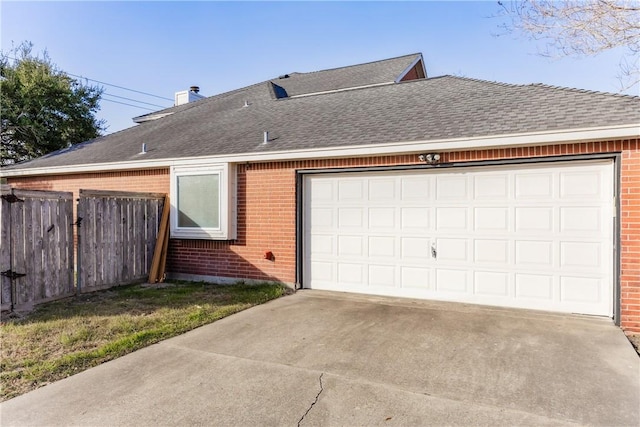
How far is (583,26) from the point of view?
22.9 feet

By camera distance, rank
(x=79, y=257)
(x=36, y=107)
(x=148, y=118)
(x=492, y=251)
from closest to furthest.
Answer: (x=492, y=251) → (x=79, y=257) → (x=148, y=118) → (x=36, y=107)

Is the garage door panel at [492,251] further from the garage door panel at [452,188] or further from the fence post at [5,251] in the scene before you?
the fence post at [5,251]

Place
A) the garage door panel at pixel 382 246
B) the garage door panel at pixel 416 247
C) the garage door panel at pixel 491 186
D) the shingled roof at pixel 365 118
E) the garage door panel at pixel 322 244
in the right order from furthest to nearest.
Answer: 1. the garage door panel at pixel 322 244
2. the garage door panel at pixel 382 246
3. the garage door panel at pixel 416 247
4. the garage door panel at pixel 491 186
5. the shingled roof at pixel 365 118

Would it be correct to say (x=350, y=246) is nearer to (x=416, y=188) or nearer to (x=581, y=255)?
(x=416, y=188)

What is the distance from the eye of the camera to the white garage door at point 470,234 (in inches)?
218

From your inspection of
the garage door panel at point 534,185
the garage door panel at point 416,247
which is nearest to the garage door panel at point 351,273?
the garage door panel at point 416,247

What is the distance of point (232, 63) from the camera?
550 inches

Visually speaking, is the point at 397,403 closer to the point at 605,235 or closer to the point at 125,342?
the point at 125,342

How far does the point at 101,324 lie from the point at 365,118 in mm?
6115

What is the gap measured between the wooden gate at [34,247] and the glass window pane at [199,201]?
7.39 feet

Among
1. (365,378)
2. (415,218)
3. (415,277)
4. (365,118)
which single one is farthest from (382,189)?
(365,378)

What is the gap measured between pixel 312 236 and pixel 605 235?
4776mm

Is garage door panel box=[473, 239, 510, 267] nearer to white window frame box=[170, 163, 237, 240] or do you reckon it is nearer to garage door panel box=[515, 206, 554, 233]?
garage door panel box=[515, 206, 554, 233]

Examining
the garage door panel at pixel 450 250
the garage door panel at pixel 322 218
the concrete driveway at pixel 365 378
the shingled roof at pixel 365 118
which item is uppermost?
the shingled roof at pixel 365 118
